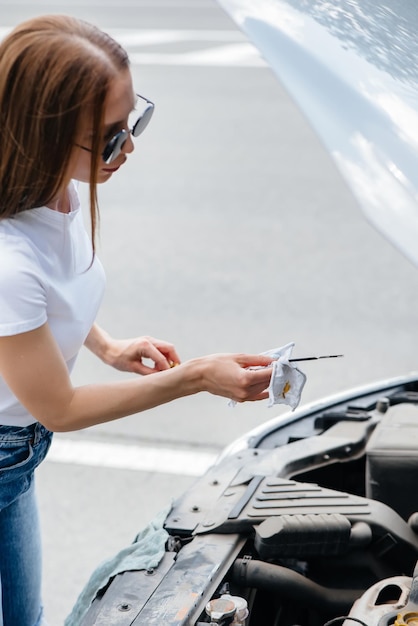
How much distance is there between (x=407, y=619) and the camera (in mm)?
1880

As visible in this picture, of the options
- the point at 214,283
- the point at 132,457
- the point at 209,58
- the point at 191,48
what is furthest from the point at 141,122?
the point at 191,48

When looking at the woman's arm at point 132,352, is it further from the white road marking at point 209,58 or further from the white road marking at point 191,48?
the white road marking at point 209,58

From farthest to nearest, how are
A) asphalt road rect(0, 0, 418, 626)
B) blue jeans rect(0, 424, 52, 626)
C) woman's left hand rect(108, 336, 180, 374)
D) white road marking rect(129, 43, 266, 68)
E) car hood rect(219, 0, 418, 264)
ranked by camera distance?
white road marking rect(129, 43, 266, 68) → asphalt road rect(0, 0, 418, 626) → woman's left hand rect(108, 336, 180, 374) → blue jeans rect(0, 424, 52, 626) → car hood rect(219, 0, 418, 264)

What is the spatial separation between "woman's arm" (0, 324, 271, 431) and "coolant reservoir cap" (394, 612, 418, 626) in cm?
49

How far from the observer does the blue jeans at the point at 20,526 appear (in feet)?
6.77

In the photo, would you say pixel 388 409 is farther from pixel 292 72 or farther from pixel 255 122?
pixel 255 122

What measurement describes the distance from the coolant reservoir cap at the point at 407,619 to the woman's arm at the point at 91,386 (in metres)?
0.49

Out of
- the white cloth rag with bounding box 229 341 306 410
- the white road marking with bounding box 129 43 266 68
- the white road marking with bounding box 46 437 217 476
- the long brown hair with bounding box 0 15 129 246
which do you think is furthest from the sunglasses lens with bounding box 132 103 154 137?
the white road marking with bounding box 129 43 266 68

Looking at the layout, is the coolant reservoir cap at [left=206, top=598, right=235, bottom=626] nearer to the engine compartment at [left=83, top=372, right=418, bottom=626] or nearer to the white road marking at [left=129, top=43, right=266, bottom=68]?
the engine compartment at [left=83, top=372, right=418, bottom=626]

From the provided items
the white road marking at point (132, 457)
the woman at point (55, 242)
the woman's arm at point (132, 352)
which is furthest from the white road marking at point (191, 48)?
the woman at point (55, 242)

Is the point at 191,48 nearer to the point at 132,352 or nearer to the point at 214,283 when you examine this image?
the point at 214,283

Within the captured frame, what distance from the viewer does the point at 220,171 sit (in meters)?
7.46

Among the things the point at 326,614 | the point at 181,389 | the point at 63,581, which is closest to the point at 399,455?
the point at 326,614

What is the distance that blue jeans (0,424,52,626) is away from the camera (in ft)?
6.77
